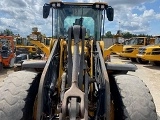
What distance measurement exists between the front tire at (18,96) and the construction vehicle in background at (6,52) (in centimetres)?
1154

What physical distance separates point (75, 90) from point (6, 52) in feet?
43.8

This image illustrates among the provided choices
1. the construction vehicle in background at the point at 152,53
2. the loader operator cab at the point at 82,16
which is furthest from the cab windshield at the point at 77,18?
the construction vehicle in background at the point at 152,53

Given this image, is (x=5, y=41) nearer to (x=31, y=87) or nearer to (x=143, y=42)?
(x=143, y=42)

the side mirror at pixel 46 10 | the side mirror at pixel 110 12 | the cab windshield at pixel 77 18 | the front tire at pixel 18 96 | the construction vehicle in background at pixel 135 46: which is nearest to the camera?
the front tire at pixel 18 96

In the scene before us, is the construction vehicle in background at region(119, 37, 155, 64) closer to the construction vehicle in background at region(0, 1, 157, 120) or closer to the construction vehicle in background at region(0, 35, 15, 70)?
the construction vehicle in background at region(0, 35, 15, 70)

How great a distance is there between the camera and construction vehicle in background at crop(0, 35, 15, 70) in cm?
1534

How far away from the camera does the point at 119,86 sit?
13.0 ft

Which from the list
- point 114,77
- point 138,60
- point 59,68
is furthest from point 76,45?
point 138,60

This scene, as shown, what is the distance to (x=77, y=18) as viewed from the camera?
5.79 meters

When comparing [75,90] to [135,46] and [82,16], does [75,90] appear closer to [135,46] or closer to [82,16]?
[82,16]

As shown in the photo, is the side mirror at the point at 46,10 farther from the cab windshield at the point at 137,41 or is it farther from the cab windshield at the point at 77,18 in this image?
the cab windshield at the point at 137,41

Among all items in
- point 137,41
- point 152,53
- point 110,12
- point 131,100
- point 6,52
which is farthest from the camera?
point 137,41

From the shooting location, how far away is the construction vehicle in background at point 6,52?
15337 mm

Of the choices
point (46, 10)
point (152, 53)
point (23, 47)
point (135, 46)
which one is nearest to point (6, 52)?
point (23, 47)
